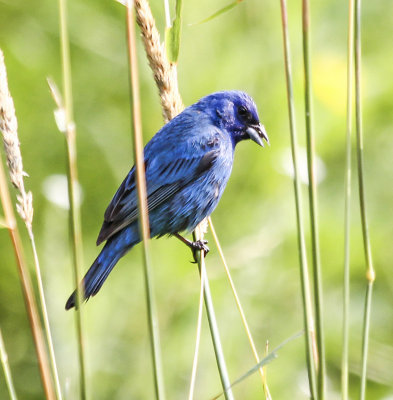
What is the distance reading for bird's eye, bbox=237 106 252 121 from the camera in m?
3.61

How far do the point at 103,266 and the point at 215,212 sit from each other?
4.54 feet

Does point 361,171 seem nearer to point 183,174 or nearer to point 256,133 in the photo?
point 183,174

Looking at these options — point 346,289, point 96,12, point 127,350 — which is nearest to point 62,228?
point 127,350

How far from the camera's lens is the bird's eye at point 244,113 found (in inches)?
142

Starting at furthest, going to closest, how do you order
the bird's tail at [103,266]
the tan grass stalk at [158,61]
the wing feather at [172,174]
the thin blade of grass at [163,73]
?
the wing feather at [172,174] < the bird's tail at [103,266] < the tan grass stalk at [158,61] < the thin blade of grass at [163,73]

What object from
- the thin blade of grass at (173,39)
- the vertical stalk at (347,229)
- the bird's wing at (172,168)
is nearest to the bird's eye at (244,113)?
the bird's wing at (172,168)

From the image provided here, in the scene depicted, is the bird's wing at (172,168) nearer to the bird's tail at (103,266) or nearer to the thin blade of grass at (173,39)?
the bird's tail at (103,266)

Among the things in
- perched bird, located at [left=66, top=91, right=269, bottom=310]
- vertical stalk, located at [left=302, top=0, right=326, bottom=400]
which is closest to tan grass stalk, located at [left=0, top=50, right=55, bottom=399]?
vertical stalk, located at [left=302, top=0, right=326, bottom=400]

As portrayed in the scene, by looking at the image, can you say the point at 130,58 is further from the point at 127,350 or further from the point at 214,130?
the point at 127,350

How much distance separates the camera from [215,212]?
4250 millimetres

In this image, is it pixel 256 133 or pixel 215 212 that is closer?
pixel 256 133

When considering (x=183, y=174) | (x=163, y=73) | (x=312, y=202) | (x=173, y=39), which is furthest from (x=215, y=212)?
(x=312, y=202)

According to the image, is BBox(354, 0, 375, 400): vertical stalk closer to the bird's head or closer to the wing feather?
the wing feather

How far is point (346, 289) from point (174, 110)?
1.09 m
